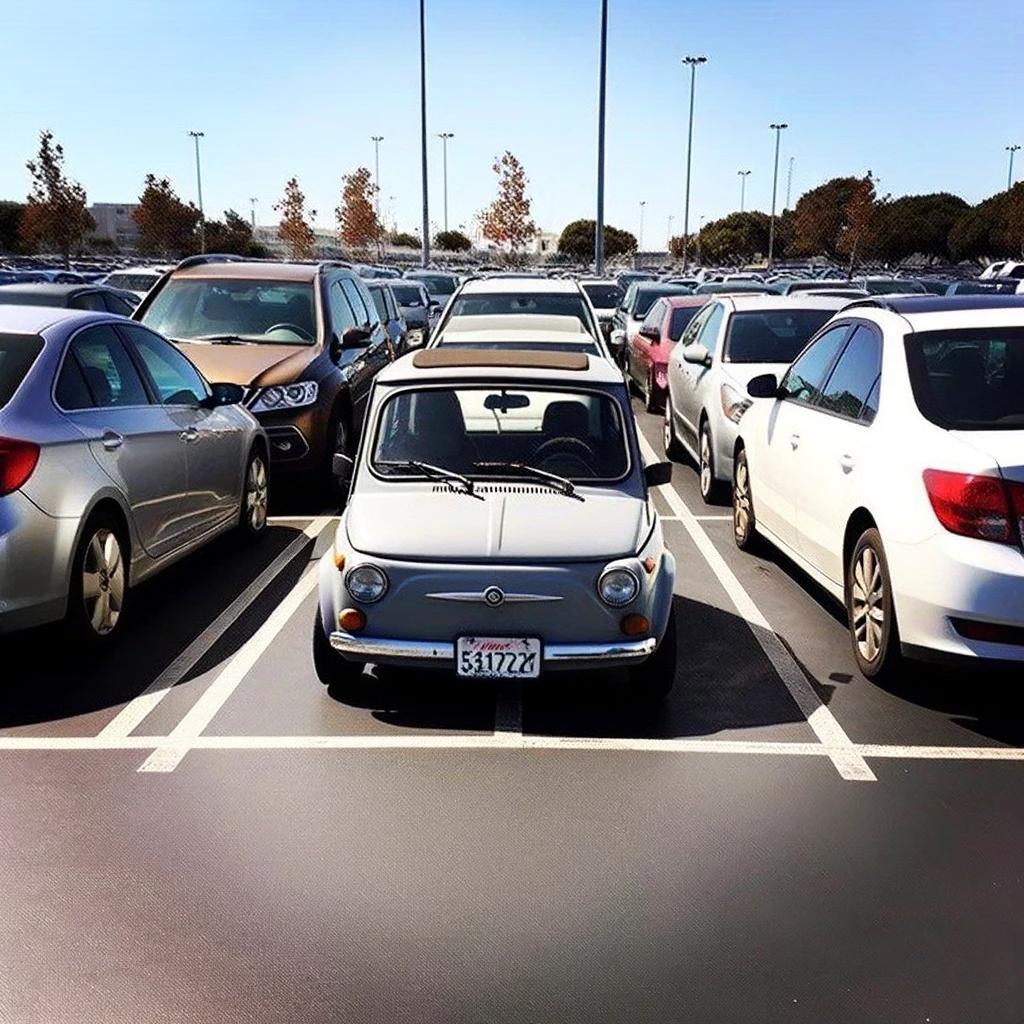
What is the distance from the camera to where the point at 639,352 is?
17203mm

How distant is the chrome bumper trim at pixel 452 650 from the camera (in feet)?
15.9

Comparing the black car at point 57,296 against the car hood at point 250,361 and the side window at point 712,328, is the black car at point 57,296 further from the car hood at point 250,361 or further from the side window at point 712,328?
the side window at point 712,328

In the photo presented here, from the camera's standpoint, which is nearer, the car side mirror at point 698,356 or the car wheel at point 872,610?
the car wheel at point 872,610

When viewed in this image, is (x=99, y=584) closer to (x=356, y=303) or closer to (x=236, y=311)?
(x=236, y=311)

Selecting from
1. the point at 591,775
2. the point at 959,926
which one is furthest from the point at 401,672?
the point at 959,926

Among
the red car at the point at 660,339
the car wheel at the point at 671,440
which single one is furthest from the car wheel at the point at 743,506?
the red car at the point at 660,339

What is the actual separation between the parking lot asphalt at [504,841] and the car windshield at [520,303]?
718 centimetres

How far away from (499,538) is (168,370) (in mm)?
3457

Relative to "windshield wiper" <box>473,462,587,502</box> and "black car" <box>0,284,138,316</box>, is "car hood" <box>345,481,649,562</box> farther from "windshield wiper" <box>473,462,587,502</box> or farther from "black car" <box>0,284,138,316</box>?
"black car" <box>0,284,138,316</box>

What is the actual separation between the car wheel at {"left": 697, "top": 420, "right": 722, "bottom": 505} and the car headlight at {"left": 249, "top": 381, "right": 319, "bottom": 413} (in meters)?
3.39

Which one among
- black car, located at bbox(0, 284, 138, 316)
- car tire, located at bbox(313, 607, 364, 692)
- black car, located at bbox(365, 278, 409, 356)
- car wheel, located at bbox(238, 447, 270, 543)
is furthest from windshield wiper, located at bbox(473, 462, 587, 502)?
black car, located at bbox(365, 278, 409, 356)

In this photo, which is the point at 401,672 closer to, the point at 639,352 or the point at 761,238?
the point at 639,352

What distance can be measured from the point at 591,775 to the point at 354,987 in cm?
159

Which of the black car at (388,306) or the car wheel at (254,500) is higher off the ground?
the black car at (388,306)
